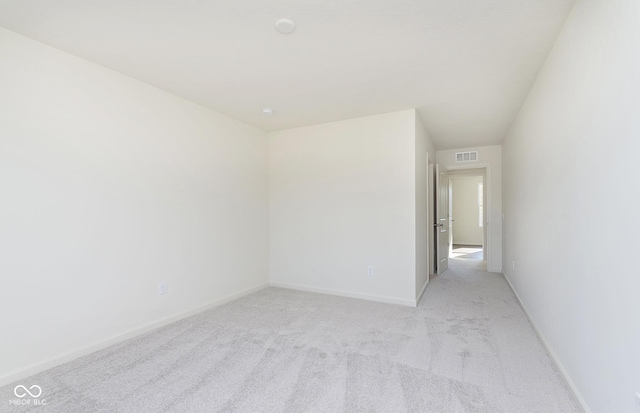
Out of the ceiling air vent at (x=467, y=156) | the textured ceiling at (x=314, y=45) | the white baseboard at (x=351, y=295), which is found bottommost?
the white baseboard at (x=351, y=295)

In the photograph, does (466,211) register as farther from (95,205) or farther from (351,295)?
(95,205)

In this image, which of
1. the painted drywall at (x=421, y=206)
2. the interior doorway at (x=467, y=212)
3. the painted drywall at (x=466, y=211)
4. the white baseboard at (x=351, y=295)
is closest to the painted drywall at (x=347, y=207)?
the white baseboard at (x=351, y=295)

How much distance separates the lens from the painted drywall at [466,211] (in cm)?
914

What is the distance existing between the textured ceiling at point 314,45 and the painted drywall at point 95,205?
277 mm

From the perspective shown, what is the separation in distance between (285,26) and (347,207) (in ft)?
7.79

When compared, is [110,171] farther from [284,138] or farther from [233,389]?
[284,138]

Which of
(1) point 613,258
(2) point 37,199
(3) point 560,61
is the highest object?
(3) point 560,61

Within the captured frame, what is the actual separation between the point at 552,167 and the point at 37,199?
3756mm

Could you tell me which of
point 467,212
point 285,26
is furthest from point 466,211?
point 285,26

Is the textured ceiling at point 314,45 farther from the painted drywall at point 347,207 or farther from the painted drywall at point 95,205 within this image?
the painted drywall at point 347,207

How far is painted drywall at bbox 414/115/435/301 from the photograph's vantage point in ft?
11.7

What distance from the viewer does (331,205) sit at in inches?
156

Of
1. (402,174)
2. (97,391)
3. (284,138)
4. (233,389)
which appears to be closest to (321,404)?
(233,389)

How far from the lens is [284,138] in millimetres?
4289
